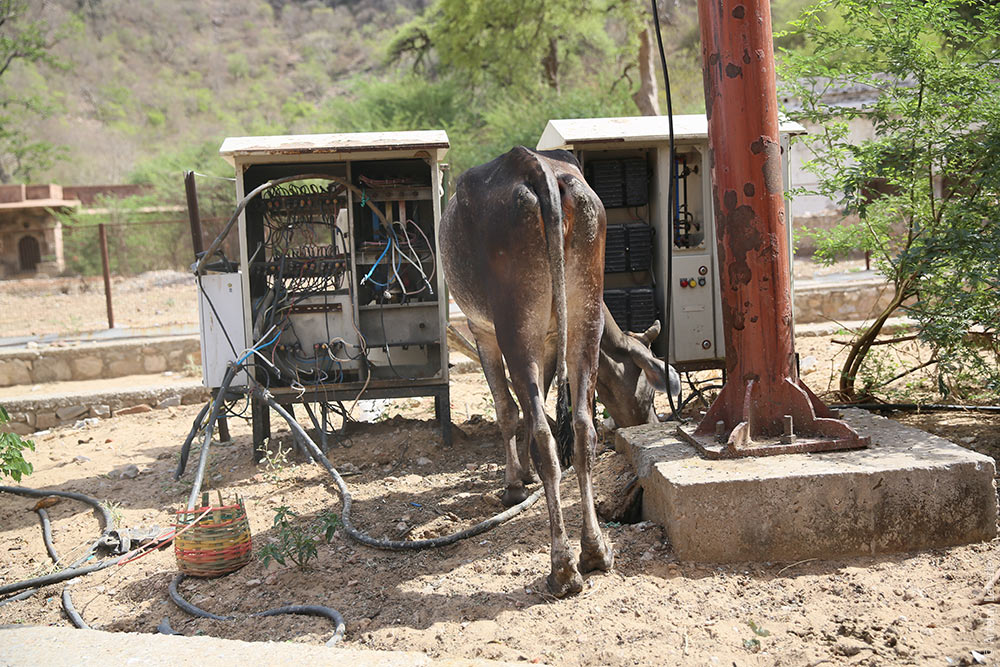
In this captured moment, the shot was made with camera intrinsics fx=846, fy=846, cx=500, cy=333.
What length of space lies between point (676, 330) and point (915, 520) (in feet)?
11.8

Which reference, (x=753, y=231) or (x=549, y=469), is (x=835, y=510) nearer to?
(x=549, y=469)

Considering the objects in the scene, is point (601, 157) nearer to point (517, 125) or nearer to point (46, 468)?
point (46, 468)

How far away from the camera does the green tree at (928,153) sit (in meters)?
5.48

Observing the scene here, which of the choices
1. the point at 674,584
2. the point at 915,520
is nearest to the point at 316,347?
the point at 674,584

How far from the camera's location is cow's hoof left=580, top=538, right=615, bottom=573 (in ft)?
13.6

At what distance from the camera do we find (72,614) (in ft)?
14.6

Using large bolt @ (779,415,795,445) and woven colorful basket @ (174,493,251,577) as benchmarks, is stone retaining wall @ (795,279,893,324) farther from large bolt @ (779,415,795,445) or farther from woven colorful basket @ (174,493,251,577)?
woven colorful basket @ (174,493,251,577)

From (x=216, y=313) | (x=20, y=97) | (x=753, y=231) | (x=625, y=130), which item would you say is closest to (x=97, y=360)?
(x=216, y=313)

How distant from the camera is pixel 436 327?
26.1ft

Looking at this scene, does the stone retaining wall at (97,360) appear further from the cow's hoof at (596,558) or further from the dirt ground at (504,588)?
the cow's hoof at (596,558)

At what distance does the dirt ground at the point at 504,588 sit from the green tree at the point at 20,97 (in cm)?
2766

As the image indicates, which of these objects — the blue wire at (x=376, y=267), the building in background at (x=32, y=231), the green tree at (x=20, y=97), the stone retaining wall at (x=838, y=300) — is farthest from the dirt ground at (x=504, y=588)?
the green tree at (x=20, y=97)

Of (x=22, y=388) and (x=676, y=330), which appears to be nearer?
(x=676, y=330)

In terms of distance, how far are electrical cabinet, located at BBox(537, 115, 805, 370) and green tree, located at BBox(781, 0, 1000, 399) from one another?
3.24ft
